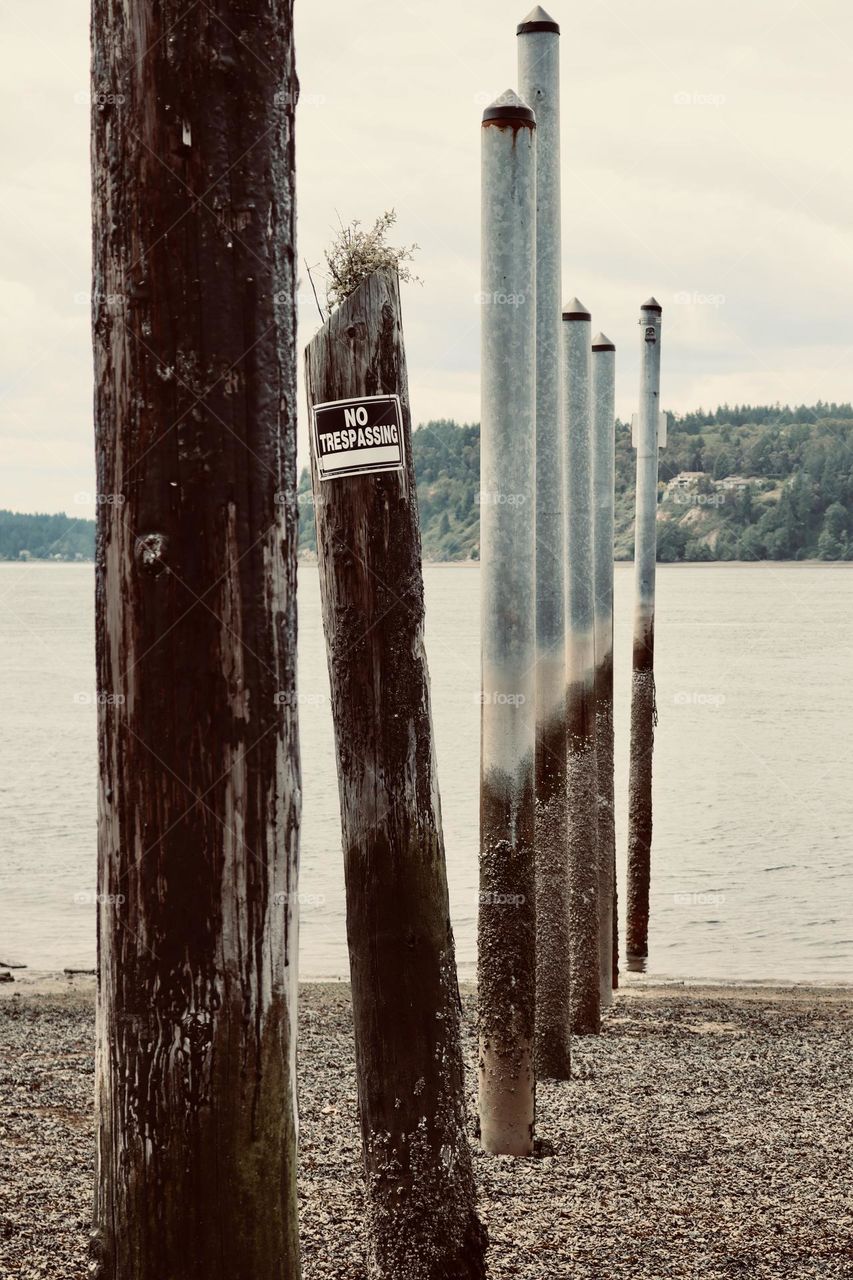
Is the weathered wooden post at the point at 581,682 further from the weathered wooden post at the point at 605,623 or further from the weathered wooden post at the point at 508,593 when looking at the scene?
the weathered wooden post at the point at 508,593

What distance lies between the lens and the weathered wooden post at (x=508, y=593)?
593 centimetres

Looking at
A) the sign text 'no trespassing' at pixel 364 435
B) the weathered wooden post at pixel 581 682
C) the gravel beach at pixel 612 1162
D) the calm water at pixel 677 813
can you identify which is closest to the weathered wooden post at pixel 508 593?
the gravel beach at pixel 612 1162

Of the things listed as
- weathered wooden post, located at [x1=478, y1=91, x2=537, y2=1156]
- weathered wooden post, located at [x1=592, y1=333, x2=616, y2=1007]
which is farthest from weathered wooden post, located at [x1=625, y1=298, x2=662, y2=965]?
weathered wooden post, located at [x1=478, y1=91, x2=537, y2=1156]

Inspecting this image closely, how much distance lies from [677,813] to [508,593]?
2569cm

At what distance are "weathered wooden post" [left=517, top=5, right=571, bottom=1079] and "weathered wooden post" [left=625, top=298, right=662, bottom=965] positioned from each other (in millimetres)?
8251

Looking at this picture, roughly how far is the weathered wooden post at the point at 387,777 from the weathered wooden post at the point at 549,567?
115 inches

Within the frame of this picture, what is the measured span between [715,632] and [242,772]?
306 ft

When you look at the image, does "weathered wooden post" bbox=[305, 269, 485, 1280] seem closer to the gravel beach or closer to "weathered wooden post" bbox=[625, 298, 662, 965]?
the gravel beach

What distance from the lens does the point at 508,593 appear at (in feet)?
19.6

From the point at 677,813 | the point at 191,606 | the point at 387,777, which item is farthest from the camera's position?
the point at 677,813

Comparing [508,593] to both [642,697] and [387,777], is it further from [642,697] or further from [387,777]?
[642,697]


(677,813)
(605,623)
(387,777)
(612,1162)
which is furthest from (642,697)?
(677,813)

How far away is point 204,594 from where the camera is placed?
262cm

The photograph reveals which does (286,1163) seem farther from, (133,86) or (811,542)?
(811,542)
